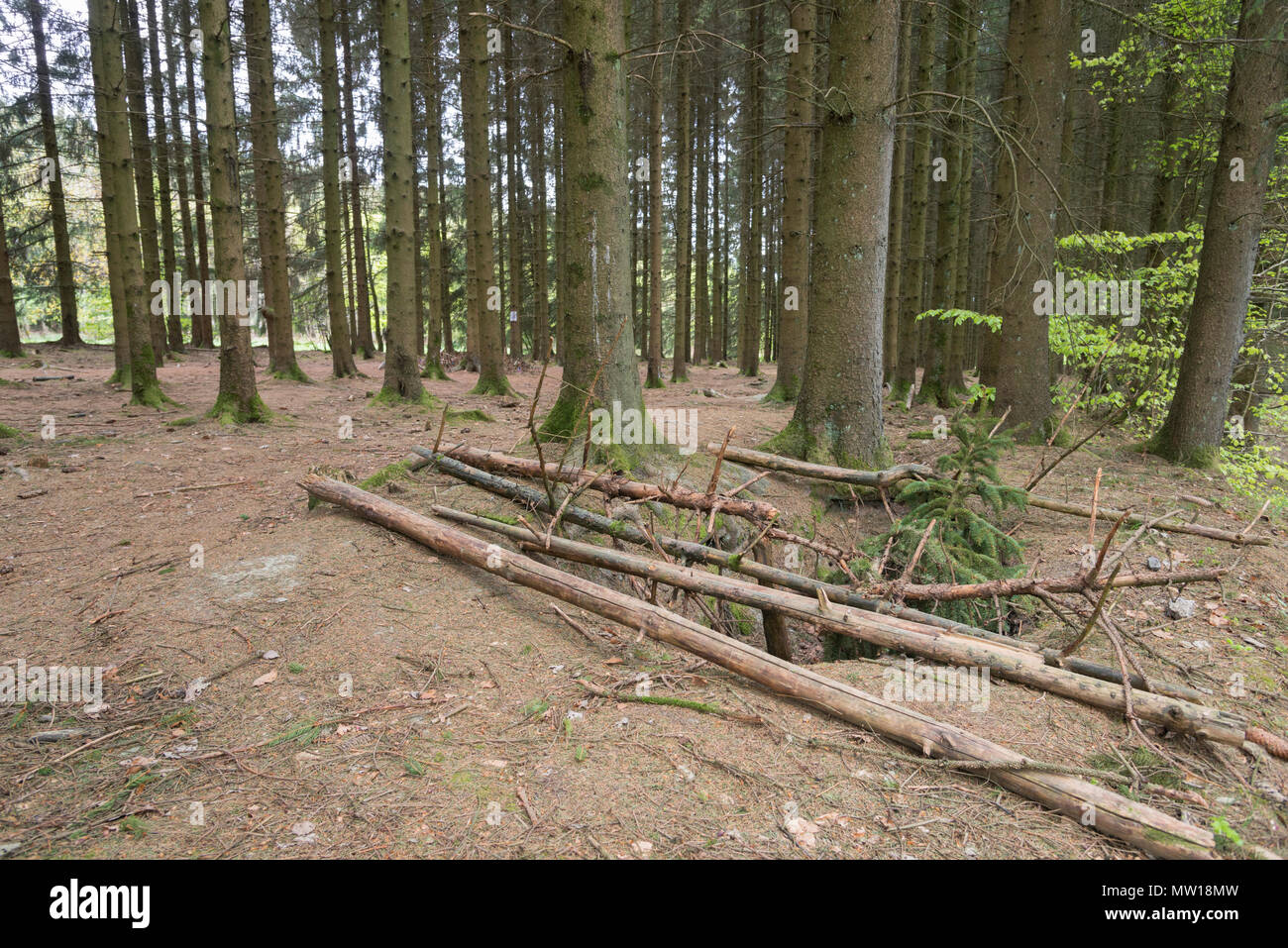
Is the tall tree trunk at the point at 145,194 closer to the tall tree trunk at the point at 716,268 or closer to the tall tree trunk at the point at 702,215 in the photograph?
the tall tree trunk at the point at 702,215

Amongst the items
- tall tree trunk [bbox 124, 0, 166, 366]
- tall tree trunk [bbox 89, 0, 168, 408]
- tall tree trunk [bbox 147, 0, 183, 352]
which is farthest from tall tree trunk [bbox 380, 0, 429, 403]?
tall tree trunk [bbox 147, 0, 183, 352]

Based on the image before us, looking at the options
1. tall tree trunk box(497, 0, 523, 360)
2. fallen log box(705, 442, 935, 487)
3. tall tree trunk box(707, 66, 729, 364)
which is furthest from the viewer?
tall tree trunk box(707, 66, 729, 364)

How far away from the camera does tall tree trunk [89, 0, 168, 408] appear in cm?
1034

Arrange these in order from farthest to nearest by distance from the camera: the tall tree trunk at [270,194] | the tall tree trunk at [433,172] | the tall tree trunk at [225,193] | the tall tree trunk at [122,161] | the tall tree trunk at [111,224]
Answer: the tall tree trunk at [433,172] → the tall tree trunk at [270,194] → the tall tree trunk at [111,224] → the tall tree trunk at [122,161] → the tall tree trunk at [225,193]

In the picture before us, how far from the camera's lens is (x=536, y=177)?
23.0 metres

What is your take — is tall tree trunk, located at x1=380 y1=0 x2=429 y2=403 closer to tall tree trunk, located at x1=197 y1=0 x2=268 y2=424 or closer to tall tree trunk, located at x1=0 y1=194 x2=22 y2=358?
tall tree trunk, located at x1=197 y1=0 x2=268 y2=424

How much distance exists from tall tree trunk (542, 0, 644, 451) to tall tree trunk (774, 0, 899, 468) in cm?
223

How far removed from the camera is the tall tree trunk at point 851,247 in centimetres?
696

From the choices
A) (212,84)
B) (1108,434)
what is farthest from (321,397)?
(1108,434)

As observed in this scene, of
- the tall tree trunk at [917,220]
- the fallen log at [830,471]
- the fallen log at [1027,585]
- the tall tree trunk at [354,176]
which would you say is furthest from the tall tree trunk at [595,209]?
the tall tree trunk at [354,176]

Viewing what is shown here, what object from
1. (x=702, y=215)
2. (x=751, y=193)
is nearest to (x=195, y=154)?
(x=702, y=215)

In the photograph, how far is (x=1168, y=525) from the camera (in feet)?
18.7

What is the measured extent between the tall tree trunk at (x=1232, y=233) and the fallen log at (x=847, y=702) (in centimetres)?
780

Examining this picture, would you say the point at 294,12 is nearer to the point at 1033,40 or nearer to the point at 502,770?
the point at 1033,40
